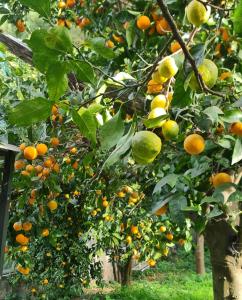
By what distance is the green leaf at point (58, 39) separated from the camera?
1.84 ft

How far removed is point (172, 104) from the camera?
82 centimetres

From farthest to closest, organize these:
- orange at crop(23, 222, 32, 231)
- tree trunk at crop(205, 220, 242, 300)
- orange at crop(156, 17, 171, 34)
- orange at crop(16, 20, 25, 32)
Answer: orange at crop(16, 20, 25, 32) < orange at crop(23, 222, 32, 231) < tree trunk at crop(205, 220, 242, 300) < orange at crop(156, 17, 171, 34)

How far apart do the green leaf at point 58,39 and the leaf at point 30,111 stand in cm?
8

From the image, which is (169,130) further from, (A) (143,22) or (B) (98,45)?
(A) (143,22)

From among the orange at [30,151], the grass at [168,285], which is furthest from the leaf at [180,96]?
the grass at [168,285]

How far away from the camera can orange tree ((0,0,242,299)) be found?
616 mm

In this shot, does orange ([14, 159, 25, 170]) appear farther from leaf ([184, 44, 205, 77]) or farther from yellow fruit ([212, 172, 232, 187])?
leaf ([184, 44, 205, 77])

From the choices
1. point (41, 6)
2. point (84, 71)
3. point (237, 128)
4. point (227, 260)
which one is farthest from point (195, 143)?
point (227, 260)

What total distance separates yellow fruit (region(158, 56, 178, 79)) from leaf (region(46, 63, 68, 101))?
24cm

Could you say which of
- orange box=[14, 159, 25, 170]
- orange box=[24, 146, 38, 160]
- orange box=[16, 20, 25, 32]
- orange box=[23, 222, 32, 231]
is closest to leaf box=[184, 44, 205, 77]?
orange box=[24, 146, 38, 160]

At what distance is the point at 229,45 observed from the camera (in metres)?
1.64

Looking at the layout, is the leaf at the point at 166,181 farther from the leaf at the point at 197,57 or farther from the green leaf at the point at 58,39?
the green leaf at the point at 58,39

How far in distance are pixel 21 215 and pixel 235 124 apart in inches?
66.1

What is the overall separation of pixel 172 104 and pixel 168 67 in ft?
0.28
